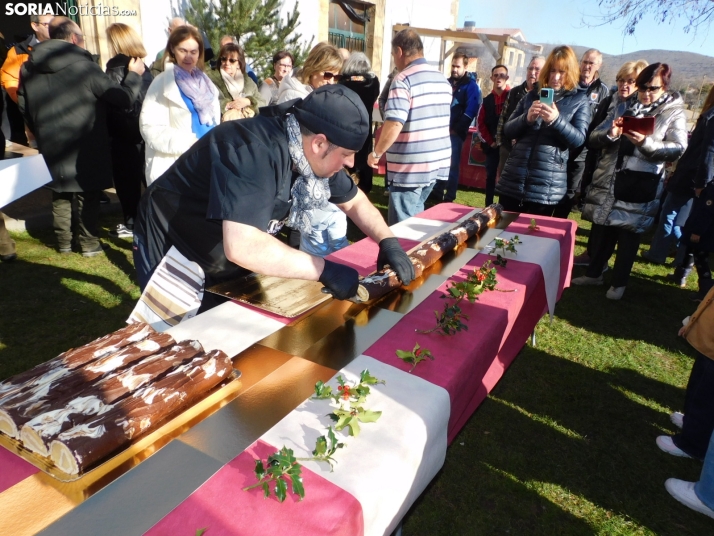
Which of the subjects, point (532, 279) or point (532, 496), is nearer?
point (532, 496)

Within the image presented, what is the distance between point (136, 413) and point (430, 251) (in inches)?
67.2

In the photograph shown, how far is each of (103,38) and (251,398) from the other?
8.31 metres

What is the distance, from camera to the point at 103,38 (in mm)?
7637

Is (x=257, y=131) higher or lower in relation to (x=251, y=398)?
higher

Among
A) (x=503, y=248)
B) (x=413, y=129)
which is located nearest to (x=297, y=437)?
(x=503, y=248)

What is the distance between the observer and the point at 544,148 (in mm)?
3746

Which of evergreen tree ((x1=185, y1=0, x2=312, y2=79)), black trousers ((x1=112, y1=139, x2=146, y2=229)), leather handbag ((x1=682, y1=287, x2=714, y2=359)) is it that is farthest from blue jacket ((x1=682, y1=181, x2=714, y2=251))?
evergreen tree ((x1=185, y1=0, x2=312, y2=79))

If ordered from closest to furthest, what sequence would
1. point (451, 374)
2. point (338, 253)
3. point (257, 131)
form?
point (451, 374)
point (257, 131)
point (338, 253)

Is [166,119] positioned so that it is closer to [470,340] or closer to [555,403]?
[470,340]

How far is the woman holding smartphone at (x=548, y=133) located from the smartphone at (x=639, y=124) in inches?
12.2

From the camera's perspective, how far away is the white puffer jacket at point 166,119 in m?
3.49

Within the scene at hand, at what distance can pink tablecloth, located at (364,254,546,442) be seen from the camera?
1634 millimetres

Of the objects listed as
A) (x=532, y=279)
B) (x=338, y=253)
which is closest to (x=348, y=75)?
A: (x=338, y=253)

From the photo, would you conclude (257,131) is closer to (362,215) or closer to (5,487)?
(362,215)
